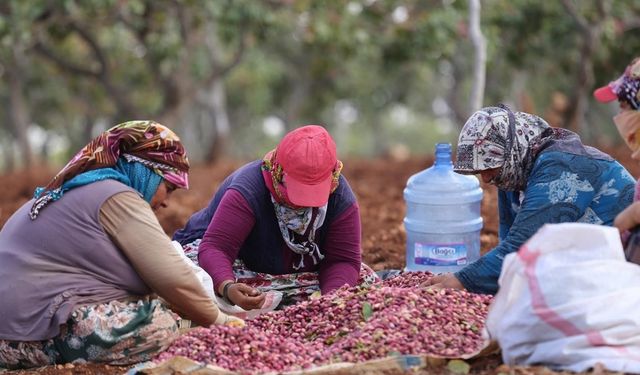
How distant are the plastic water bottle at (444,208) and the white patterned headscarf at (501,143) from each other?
118 centimetres

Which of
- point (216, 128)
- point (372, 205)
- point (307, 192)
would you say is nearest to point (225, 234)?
point (307, 192)

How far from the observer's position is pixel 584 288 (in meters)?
3.39

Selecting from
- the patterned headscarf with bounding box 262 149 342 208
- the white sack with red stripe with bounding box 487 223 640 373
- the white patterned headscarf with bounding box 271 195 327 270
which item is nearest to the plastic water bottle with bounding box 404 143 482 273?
the white patterned headscarf with bounding box 271 195 327 270

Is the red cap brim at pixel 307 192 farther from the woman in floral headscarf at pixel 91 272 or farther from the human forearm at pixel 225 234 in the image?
the woman in floral headscarf at pixel 91 272

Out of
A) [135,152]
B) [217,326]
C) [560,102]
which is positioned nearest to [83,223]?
[135,152]

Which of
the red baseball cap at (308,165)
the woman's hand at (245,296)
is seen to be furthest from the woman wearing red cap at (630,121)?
the woman's hand at (245,296)

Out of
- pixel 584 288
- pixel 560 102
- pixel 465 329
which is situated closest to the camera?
pixel 584 288

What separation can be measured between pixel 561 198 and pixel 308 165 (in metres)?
1.20

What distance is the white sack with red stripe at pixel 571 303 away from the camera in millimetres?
3373

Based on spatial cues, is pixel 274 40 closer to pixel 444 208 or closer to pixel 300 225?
pixel 444 208

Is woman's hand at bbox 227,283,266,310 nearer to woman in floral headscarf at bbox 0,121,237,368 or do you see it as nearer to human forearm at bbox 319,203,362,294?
human forearm at bbox 319,203,362,294

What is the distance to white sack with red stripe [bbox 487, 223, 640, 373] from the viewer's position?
3373 millimetres

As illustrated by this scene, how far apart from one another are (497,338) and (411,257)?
7.57 feet

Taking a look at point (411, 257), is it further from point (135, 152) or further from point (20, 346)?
point (20, 346)
